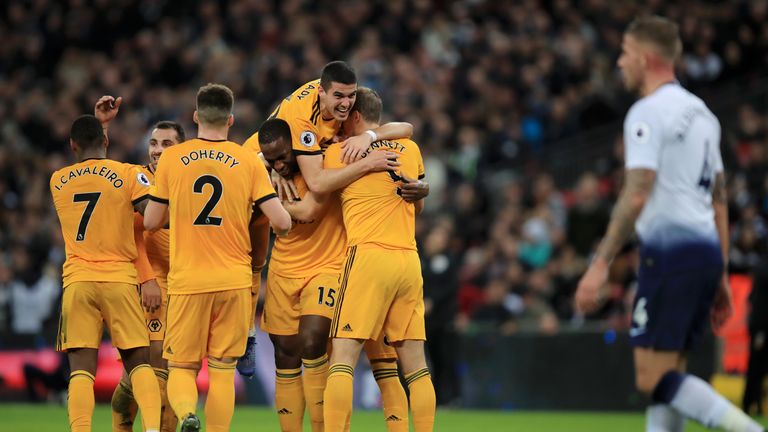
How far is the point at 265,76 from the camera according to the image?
21.3 metres

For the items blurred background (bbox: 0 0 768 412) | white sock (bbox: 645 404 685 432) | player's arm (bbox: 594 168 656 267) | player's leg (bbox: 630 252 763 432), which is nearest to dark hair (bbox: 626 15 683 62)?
player's arm (bbox: 594 168 656 267)

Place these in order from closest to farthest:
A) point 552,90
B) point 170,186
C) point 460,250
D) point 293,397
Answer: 1. point 170,186
2. point 293,397
3. point 460,250
4. point 552,90

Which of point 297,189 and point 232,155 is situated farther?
point 297,189

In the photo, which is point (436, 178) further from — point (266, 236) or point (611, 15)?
point (266, 236)

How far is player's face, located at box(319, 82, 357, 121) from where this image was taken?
829cm

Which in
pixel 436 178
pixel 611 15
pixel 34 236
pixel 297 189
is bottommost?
pixel 34 236

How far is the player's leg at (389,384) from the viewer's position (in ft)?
27.9

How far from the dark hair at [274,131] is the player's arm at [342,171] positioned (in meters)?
0.23

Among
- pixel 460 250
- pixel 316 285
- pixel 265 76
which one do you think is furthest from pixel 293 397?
pixel 265 76

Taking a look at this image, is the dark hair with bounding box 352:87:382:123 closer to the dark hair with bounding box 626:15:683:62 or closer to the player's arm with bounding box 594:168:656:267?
the dark hair with bounding box 626:15:683:62

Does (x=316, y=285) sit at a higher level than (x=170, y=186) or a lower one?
lower

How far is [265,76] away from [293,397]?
13322 millimetres

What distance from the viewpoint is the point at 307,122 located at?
8.59 m

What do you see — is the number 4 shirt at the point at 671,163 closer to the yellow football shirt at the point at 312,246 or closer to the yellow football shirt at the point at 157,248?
the yellow football shirt at the point at 312,246
